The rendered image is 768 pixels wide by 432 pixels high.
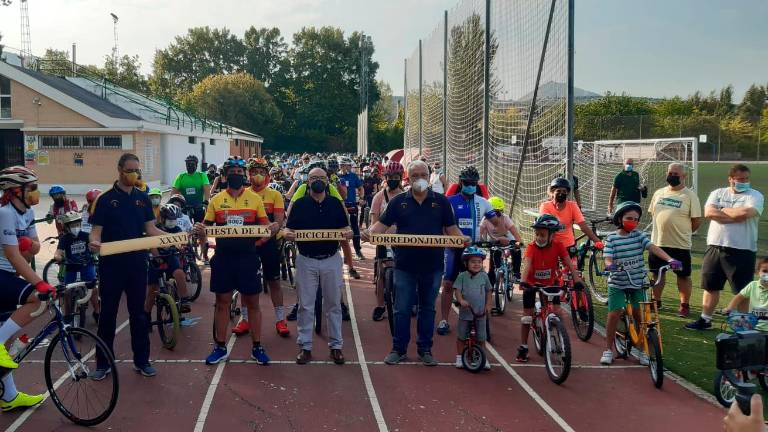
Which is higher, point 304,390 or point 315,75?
point 315,75

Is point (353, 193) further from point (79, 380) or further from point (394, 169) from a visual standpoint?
point (79, 380)

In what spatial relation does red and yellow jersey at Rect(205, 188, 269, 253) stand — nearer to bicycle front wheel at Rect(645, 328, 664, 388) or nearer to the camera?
bicycle front wheel at Rect(645, 328, 664, 388)

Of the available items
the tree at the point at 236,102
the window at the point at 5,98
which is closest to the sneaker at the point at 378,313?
the window at the point at 5,98

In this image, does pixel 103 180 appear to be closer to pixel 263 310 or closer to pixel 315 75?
pixel 263 310

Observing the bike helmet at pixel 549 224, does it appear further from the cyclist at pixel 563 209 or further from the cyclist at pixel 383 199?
the cyclist at pixel 383 199

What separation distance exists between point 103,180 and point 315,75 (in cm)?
5959

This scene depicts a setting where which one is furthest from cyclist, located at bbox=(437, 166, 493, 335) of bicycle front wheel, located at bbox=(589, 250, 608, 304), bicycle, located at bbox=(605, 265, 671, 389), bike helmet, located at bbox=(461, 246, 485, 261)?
bicycle front wheel, located at bbox=(589, 250, 608, 304)

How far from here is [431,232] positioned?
21.4 feet

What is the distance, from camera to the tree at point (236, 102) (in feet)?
230

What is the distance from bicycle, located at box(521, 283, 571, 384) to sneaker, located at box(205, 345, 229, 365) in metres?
3.05

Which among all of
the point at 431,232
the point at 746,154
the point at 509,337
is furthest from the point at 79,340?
the point at 746,154

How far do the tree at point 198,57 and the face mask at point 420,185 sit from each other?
93.4 m

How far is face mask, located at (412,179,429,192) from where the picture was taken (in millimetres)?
6361

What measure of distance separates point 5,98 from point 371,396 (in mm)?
29449
